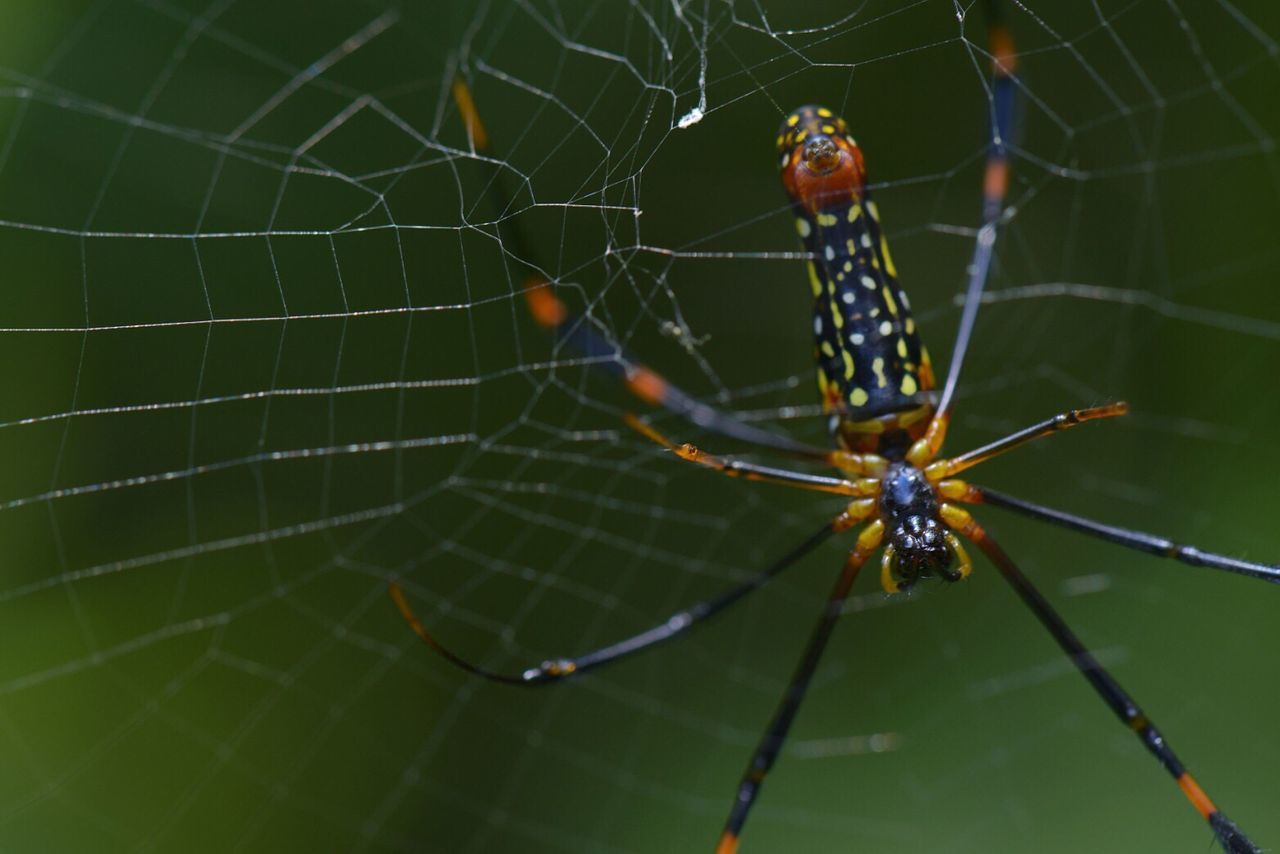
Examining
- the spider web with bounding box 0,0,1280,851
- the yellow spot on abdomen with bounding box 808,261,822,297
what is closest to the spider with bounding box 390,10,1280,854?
the yellow spot on abdomen with bounding box 808,261,822,297

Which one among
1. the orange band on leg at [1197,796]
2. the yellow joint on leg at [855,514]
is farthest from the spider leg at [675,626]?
the orange band on leg at [1197,796]

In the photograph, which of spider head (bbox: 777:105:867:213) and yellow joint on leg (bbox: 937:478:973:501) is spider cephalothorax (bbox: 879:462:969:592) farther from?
spider head (bbox: 777:105:867:213)

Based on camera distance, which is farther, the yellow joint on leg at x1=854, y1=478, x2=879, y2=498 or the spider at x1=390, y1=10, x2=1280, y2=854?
the yellow joint on leg at x1=854, y1=478, x2=879, y2=498

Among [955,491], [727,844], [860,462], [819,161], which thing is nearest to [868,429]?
[860,462]

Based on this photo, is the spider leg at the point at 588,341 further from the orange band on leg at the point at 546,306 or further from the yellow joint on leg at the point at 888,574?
the yellow joint on leg at the point at 888,574

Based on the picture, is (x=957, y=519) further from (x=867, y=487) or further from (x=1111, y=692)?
(x=1111, y=692)

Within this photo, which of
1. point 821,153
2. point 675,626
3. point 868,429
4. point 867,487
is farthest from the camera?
point 675,626

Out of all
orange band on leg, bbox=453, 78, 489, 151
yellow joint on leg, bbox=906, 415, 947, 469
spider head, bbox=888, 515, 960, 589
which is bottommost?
spider head, bbox=888, 515, 960, 589
